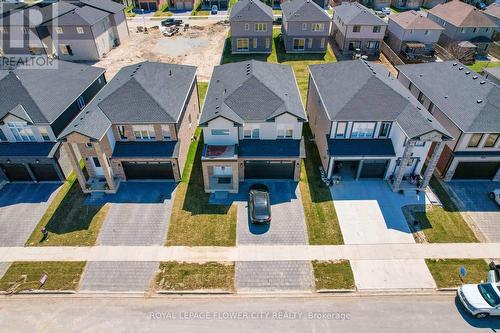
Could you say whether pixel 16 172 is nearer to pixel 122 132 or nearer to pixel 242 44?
pixel 122 132

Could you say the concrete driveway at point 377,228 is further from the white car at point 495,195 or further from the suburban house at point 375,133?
the white car at point 495,195

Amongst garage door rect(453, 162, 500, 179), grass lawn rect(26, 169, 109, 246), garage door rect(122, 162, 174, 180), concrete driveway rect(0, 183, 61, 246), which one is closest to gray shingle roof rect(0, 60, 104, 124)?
concrete driveway rect(0, 183, 61, 246)

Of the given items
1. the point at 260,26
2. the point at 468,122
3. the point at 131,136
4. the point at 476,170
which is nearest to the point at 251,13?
the point at 260,26

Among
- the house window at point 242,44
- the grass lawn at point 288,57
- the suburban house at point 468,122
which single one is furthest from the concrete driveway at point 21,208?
the house window at point 242,44

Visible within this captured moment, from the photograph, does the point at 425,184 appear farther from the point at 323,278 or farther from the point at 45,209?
the point at 45,209

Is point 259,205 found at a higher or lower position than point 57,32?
lower

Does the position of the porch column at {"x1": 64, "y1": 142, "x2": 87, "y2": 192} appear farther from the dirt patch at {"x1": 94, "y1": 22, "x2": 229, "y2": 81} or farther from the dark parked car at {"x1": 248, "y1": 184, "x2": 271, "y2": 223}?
the dirt patch at {"x1": 94, "y1": 22, "x2": 229, "y2": 81}
